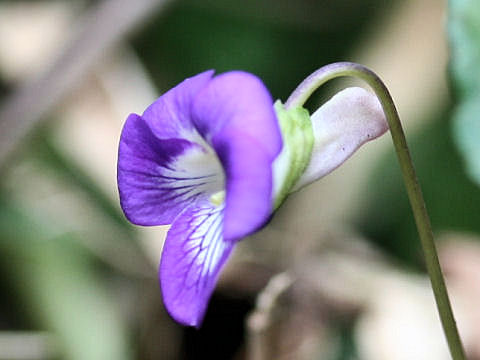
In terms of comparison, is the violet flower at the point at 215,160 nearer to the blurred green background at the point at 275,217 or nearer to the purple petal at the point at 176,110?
the purple petal at the point at 176,110

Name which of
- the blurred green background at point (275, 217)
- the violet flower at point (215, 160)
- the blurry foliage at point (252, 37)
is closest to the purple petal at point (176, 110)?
the violet flower at point (215, 160)

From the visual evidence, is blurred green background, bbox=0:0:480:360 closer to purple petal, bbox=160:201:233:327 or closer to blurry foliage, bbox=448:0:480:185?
blurry foliage, bbox=448:0:480:185

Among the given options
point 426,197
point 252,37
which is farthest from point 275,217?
point 252,37

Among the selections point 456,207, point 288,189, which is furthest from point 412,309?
point 288,189

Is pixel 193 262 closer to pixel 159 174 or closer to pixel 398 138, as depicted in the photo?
pixel 159 174

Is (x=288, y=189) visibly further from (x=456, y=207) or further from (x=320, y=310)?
(x=456, y=207)

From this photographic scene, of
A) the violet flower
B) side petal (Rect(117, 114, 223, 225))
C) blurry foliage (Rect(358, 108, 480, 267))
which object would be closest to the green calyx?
the violet flower
